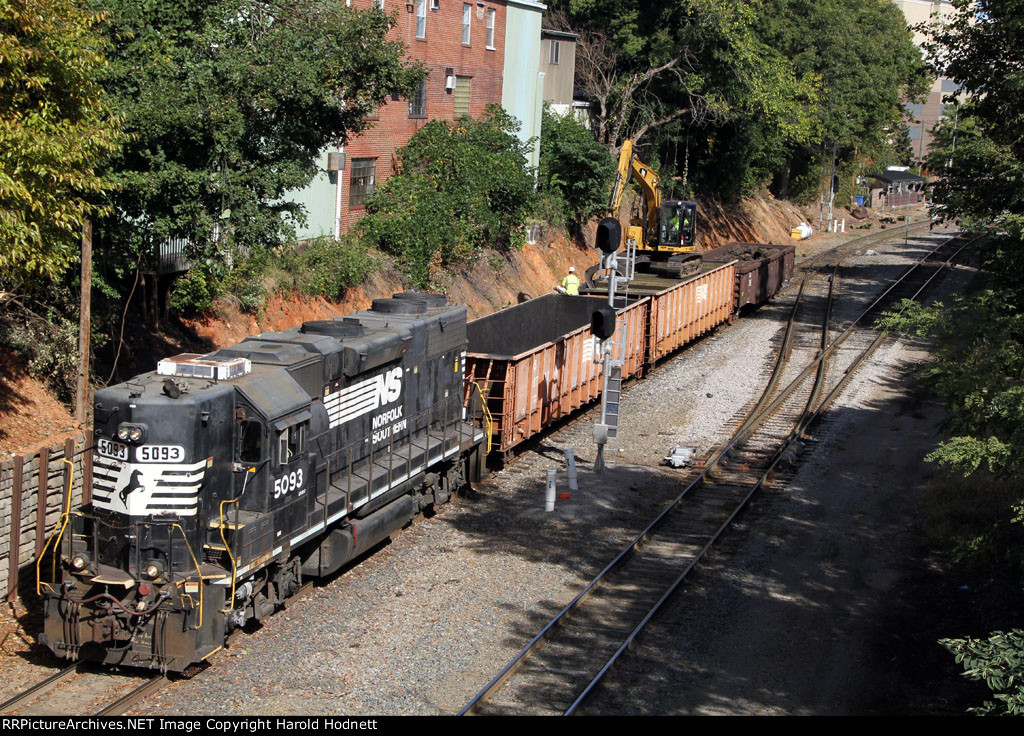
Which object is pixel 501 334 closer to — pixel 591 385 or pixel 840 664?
pixel 591 385

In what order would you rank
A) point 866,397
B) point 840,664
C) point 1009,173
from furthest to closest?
point 866,397
point 1009,173
point 840,664

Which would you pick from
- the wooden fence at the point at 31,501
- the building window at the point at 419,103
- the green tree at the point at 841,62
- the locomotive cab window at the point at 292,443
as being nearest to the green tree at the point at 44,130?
the wooden fence at the point at 31,501

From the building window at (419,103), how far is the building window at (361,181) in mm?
3389

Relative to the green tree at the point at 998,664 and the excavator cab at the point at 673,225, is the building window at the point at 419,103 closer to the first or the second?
the excavator cab at the point at 673,225

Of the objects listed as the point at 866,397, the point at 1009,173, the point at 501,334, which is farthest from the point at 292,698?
the point at 866,397

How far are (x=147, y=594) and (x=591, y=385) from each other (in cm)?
1538

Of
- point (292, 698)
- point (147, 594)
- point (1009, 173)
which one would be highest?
point (1009, 173)

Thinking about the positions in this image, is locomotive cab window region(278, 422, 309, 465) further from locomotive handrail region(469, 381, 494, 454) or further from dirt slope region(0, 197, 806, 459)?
locomotive handrail region(469, 381, 494, 454)

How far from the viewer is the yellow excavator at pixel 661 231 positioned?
36.5 m

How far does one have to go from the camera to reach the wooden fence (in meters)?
14.2

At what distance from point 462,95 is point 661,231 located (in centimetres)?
1060

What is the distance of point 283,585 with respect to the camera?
46.6 ft

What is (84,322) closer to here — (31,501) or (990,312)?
(31,501)

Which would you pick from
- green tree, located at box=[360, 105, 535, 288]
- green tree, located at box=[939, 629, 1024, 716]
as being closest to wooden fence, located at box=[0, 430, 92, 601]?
green tree, located at box=[939, 629, 1024, 716]
